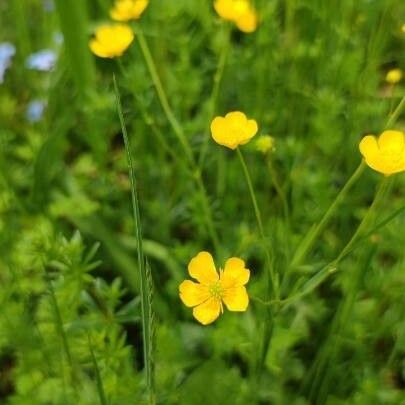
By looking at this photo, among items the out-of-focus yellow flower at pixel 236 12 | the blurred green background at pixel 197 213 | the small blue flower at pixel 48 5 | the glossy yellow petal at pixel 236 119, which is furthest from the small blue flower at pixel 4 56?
the glossy yellow petal at pixel 236 119

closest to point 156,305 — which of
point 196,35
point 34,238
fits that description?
point 34,238

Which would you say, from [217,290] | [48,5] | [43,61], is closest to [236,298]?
[217,290]

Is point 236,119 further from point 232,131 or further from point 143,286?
point 143,286

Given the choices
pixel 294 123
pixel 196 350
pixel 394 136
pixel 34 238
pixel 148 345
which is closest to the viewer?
pixel 148 345

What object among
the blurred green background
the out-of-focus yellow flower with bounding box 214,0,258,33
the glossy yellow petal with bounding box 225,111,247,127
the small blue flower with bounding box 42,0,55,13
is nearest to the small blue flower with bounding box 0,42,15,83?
the blurred green background

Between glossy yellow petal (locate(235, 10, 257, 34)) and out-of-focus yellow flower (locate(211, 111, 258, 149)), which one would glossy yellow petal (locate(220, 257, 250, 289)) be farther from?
glossy yellow petal (locate(235, 10, 257, 34))

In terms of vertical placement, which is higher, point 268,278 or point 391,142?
point 391,142

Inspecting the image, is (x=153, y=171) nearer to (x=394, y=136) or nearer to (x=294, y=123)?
(x=294, y=123)
